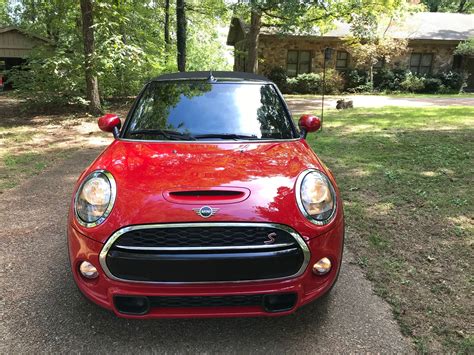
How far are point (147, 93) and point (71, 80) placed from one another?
9.66 m

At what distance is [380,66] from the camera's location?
23.9 m

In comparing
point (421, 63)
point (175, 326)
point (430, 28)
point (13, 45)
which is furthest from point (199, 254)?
point (430, 28)

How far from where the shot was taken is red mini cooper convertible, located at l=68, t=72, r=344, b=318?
85.8 inches

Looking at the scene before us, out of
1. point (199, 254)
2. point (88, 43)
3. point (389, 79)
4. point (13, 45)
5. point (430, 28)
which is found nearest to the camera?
point (199, 254)

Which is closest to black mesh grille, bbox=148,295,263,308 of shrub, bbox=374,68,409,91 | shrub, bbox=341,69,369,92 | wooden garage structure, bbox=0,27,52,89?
shrub, bbox=341,69,369,92

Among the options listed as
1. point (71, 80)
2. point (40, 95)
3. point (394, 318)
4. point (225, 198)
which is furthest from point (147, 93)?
point (40, 95)

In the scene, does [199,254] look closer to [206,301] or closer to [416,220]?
[206,301]

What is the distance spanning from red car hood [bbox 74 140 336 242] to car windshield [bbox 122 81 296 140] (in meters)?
0.22

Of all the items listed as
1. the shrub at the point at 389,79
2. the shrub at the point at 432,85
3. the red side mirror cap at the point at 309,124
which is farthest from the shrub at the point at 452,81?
the red side mirror cap at the point at 309,124

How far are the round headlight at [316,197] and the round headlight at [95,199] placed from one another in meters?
1.15

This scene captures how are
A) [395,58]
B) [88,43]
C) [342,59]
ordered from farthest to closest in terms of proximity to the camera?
1. [342,59]
2. [395,58]
3. [88,43]

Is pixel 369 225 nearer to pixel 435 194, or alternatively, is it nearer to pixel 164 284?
pixel 435 194

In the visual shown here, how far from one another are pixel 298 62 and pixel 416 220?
20915 mm

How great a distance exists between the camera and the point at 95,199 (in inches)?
→ 94.3
